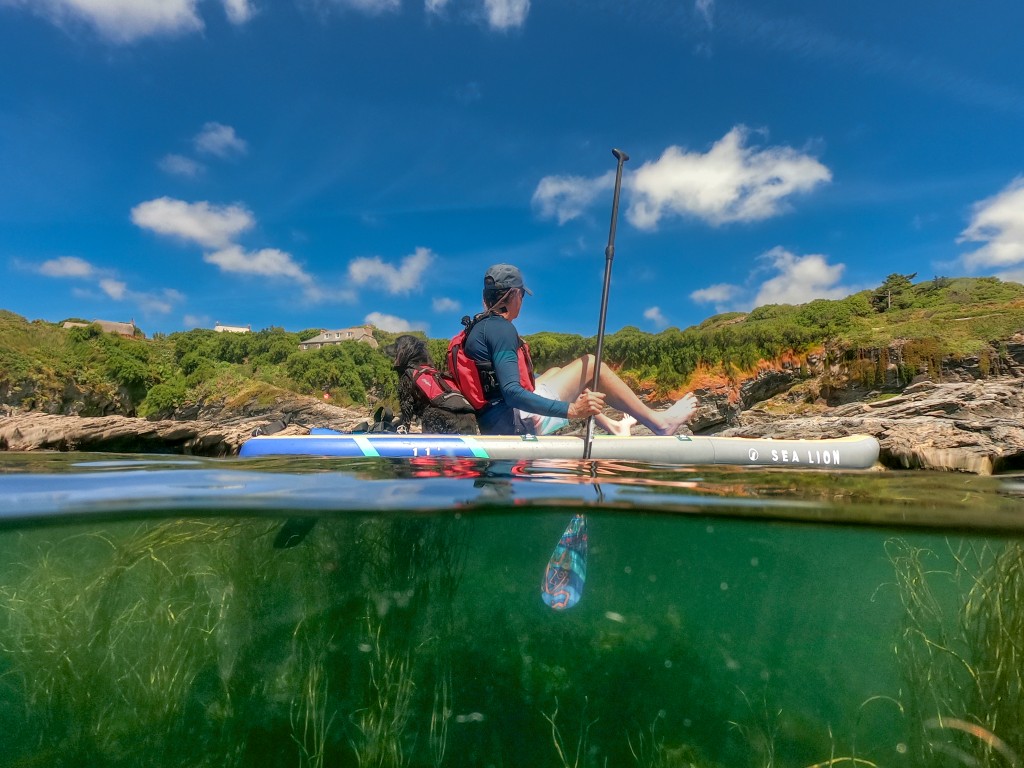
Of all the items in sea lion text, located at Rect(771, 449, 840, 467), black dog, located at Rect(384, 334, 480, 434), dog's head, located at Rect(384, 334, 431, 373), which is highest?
dog's head, located at Rect(384, 334, 431, 373)

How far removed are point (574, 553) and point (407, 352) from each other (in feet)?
10.5

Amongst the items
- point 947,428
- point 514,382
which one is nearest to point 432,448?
point 514,382

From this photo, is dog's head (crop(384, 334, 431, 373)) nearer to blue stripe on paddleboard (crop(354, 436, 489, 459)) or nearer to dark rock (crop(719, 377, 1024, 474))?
blue stripe on paddleboard (crop(354, 436, 489, 459))

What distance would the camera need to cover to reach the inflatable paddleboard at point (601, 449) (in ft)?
20.5

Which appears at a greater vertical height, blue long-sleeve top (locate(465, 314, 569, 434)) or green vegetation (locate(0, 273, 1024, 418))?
green vegetation (locate(0, 273, 1024, 418))

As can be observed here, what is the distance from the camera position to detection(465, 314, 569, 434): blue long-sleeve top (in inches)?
231

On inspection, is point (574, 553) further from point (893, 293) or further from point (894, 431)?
point (893, 293)

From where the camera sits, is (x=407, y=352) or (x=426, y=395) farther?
(x=407, y=352)

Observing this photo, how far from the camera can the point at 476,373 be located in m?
6.62

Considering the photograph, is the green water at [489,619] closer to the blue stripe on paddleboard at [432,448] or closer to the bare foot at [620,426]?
the blue stripe on paddleboard at [432,448]

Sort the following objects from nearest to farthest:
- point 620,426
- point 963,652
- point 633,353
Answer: point 963,652 → point 620,426 → point 633,353

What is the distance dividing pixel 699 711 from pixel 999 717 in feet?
10.9

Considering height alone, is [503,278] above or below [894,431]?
above

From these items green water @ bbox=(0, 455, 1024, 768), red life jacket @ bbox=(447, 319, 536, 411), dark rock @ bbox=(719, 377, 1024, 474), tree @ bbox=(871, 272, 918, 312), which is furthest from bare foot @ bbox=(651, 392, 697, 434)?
tree @ bbox=(871, 272, 918, 312)
